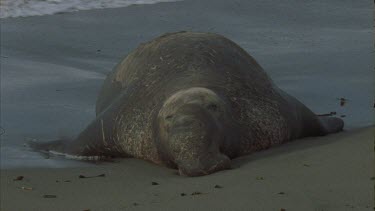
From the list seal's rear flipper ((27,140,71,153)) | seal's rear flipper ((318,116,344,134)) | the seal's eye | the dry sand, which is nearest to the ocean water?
seal's rear flipper ((27,140,71,153))

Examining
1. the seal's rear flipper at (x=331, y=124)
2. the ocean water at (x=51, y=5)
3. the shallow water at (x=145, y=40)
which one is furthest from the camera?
the ocean water at (x=51, y=5)

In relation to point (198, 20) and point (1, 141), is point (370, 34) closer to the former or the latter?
point (198, 20)

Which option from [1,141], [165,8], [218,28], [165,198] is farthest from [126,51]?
[165,198]

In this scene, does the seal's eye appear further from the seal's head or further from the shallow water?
the shallow water

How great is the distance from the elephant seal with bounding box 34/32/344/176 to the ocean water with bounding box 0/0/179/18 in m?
6.36

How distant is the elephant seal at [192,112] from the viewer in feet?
22.6

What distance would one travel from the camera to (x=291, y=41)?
12180 millimetres

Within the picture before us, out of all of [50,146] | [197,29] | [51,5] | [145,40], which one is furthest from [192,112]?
[51,5]

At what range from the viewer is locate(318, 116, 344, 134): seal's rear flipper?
26.8 ft

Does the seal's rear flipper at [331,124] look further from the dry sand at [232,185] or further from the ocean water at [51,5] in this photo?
the ocean water at [51,5]

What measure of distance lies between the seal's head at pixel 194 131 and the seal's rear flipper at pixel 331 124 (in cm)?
117

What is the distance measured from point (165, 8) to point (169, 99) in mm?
7474

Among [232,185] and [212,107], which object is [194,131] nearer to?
[212,107]

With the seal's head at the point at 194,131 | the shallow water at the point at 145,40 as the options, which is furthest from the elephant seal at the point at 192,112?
the shallow water at the point at 145,40
